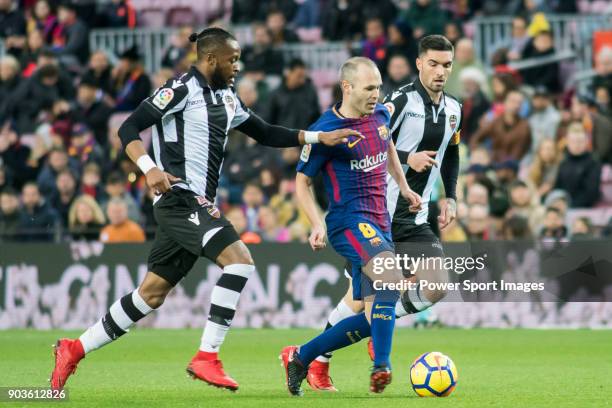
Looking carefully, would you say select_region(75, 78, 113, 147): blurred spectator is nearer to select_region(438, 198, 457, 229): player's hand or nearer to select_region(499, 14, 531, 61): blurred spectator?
select_region(499, 14, 531, 61): blurred spectator

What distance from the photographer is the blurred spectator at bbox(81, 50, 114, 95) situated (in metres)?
20.4

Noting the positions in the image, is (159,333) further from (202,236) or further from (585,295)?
(202,236)

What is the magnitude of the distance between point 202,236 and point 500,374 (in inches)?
115

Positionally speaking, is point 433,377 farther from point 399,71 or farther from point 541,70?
→ point 541,70

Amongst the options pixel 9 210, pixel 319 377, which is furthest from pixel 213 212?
pixel 9 210

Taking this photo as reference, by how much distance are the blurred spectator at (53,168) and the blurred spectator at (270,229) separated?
3.50 meters

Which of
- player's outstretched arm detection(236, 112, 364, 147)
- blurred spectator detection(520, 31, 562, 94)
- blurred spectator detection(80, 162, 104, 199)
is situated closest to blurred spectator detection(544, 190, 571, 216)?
blurred spectator detection(520, 31, 562, 94)

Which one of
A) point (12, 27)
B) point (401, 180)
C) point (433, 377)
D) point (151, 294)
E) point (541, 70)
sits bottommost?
point (433, 377)

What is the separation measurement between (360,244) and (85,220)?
8.74 meters

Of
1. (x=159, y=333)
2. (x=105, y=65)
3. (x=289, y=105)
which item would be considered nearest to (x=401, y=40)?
(x=289, y=105)

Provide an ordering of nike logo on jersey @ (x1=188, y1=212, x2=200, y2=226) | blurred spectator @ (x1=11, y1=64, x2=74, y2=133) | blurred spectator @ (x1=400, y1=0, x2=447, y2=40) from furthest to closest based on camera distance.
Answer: blurred spectator @ (x1=11, y1=64, x2=74, y2=133)
blurred spectator @ (x1=400, y1=0, x2=447, y2=40)
nike logo on jersey @ (x1=188, y1=212, x2=200, y2=226)

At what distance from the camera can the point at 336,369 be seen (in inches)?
431

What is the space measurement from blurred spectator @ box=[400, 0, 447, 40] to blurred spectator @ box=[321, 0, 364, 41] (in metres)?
0.89

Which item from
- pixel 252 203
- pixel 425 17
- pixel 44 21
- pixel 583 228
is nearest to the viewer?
pixel 583 228
